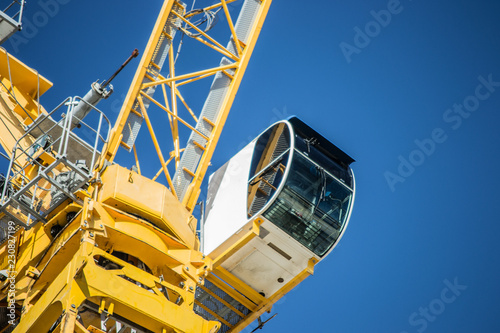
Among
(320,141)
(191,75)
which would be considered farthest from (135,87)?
(320,141)

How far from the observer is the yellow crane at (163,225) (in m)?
18.5

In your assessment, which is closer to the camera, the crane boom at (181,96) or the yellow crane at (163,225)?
the yellow crane at (163,225)

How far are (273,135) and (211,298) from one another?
14.8 ft

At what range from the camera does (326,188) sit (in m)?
22.0

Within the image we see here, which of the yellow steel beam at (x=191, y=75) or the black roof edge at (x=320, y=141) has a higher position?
the yellow steel beam at (x=191, y=75)

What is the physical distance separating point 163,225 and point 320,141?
490 cm

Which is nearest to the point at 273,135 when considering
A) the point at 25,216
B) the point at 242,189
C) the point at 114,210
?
the point at 242,189

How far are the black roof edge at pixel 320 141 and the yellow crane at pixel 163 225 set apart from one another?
3 cm

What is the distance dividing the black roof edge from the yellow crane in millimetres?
32

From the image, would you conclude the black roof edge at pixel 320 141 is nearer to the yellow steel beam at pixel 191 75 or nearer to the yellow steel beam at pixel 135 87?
the yellow steel beam at pixel 191 75

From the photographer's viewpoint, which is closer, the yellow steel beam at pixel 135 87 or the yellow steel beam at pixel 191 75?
the yellow steel beam at pixel 135 87

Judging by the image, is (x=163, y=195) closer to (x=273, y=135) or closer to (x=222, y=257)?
(x=222, y=257)

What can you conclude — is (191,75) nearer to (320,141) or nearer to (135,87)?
(135,87)

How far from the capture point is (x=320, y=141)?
2281 centimetres
